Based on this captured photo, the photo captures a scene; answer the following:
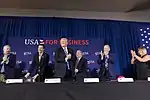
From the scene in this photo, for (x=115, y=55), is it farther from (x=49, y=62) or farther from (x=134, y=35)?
(x=49, y=62)

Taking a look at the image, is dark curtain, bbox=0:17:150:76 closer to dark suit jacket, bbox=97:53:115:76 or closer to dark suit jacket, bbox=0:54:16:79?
dark suit jacket, bbox=97:53:115:76

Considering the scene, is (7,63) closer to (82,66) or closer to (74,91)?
(82,66)

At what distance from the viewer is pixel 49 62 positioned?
3531 mm

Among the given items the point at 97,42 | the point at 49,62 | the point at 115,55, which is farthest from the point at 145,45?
the point at 49,62

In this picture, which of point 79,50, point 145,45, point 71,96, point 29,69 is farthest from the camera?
point 145,45

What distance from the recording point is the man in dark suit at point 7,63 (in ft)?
10.3

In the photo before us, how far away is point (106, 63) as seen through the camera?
3.49m

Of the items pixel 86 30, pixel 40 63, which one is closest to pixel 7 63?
pixel 40 63

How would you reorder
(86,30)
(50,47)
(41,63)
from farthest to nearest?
(86,30), (50,47), (41,63)

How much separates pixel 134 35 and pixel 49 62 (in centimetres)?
148

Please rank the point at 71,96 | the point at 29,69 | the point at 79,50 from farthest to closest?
the point at 79,50, the point at 29,69, the point at 71,96
